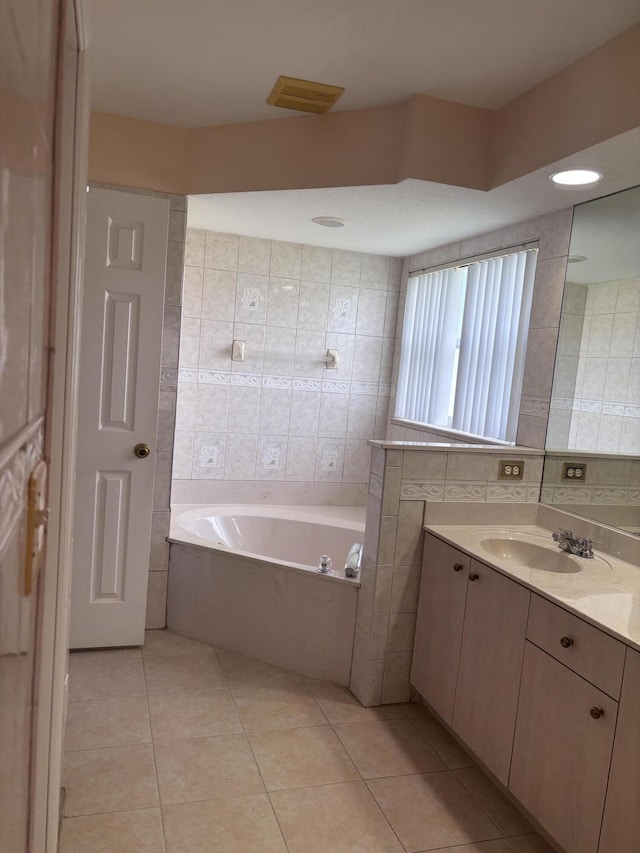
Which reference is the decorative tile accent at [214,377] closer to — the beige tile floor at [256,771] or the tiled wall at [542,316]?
the beige tile floor at [256,771]

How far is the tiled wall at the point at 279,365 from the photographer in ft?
12.8

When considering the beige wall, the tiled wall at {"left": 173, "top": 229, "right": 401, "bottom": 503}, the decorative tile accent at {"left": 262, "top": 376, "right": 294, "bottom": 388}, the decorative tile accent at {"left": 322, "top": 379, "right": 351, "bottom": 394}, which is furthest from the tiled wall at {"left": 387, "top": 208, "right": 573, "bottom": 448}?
the decorative tile accent at {"left": 262, "top": 376, "right": 294, "bottom": 388}

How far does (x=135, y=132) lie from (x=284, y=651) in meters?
2.49

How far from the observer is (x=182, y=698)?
267cm

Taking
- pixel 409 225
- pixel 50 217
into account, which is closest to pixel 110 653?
pixel 409 225

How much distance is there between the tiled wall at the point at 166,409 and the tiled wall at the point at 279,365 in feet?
2.53

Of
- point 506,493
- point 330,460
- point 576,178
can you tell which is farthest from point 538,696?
point 330,460

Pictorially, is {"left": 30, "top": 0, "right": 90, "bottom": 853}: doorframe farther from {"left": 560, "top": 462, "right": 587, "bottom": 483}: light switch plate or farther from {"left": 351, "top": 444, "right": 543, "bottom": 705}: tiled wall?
{"left": 560, "top": 462, "right": 587, "bottom": 483}: light switch plate

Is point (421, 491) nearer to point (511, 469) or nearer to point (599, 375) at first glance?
point (511, 469)

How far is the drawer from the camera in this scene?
1.68 meters

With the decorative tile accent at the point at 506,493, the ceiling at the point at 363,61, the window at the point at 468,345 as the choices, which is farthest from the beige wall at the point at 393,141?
the decorative tile accent at the point at 506,493

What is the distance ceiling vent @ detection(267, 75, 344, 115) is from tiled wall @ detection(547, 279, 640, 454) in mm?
1272

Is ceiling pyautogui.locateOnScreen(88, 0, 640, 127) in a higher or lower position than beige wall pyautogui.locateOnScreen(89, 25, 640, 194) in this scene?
higher

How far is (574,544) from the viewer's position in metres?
2.42
